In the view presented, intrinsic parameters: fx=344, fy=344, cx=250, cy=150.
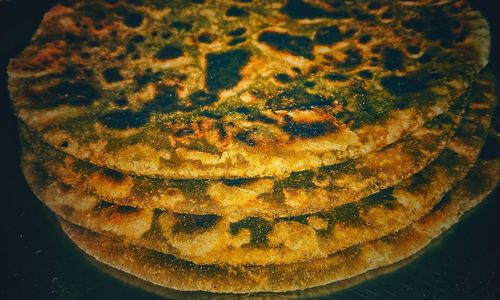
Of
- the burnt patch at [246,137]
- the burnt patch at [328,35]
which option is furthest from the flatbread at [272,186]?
the burnt patch at [328,35]

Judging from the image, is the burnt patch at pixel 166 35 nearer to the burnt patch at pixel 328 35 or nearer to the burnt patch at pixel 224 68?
the burnt patch at pixel 224 68

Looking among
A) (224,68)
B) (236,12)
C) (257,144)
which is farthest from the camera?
(236,12)

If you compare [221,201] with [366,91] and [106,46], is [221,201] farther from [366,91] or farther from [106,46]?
[106,46]

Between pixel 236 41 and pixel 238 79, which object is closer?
pixel 238 79

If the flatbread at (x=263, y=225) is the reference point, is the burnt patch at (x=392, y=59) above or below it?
above

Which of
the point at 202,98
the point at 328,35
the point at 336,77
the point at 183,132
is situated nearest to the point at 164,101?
the point at 202,98

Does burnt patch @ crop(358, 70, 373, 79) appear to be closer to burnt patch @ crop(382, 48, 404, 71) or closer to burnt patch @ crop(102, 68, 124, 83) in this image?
burnt patch @ crop(382, 48, 404, 71)

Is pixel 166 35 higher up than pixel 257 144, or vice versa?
pixel 166 35

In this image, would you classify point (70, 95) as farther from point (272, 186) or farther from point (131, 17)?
point (272, 186)
